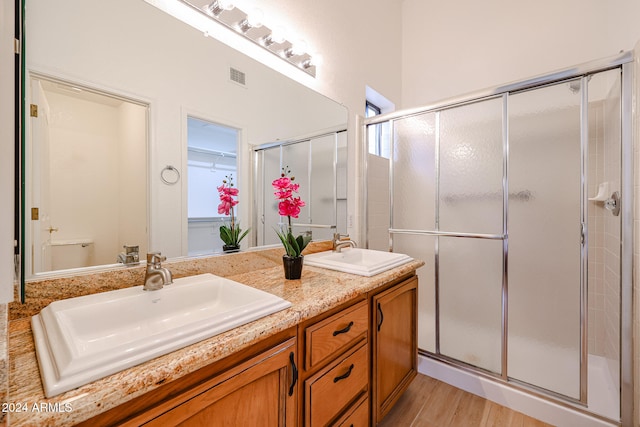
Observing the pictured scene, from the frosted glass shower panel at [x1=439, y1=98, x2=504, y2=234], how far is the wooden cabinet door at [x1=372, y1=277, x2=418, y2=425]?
59 centimetres

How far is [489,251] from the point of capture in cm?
172

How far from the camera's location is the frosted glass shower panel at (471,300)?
169cm

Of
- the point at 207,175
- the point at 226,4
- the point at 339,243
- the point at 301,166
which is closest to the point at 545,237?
the point at 339,243

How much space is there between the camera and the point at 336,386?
0.99 metres

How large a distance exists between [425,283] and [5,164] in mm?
2147

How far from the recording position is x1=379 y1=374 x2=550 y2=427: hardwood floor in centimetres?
146

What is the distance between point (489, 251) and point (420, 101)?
1.54 meters

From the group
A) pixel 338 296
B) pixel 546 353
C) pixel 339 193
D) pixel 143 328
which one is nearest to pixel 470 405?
pixel 546 353

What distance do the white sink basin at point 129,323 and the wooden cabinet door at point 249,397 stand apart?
113mm

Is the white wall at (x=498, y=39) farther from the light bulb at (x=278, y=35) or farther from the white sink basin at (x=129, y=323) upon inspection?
the white sink basin at (x=129, y=323)

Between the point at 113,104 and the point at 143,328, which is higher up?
the point at 113,104

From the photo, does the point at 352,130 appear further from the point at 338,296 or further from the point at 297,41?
the point at 338,296

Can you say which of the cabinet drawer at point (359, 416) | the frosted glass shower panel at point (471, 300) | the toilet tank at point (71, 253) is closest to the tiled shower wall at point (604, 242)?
Answer: the frosted glass shower panel at point (471, 300)

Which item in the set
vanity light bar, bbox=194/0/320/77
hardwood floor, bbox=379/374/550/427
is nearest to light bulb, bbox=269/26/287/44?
vanity light bar, bbox=194/0/320/77
